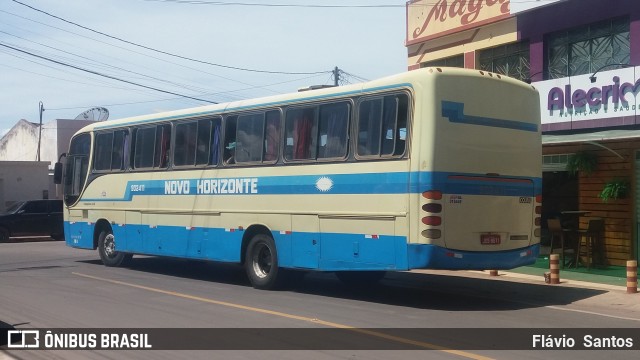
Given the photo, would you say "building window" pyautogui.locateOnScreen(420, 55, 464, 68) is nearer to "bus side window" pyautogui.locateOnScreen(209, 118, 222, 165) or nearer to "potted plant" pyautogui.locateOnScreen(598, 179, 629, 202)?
"potted plant" pyautogui.locateOnScreen(598, 179, 629, 202)

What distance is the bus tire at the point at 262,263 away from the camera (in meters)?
13.8

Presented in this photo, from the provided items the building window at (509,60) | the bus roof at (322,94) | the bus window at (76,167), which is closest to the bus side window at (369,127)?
the bus roof at (322,94)

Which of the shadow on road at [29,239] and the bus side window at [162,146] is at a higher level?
the bus side window at [162,146]

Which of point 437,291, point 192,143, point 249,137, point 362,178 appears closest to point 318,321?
point 362,178

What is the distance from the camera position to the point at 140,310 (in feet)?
37.7

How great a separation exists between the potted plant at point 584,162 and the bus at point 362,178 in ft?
15.3

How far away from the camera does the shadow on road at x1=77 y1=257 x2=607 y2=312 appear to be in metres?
12.4

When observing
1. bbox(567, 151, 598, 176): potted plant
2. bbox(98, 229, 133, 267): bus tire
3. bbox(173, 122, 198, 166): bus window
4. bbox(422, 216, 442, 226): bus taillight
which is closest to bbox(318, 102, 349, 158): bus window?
bbox(422, 216, 442, 226): bus taillight

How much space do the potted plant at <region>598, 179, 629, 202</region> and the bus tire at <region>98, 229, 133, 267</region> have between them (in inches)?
449

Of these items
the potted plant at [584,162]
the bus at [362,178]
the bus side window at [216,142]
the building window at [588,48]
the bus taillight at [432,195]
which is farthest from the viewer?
the potted plant at [584,162]

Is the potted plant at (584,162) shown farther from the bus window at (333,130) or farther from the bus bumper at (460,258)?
the bus window at (333,130)

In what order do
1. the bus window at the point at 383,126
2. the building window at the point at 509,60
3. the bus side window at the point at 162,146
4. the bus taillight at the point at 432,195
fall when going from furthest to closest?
the building window at the point at 509,60 < the bus side window at the point at 162,146 < the bus window at the point at 383,126 < the bus taillight at the point at 432,195

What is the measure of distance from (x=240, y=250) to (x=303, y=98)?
3.27 m

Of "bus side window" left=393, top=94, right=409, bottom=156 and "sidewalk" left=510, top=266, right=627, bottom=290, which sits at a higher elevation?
"bus side window" left=393, top=94, right=409, bottom=156
